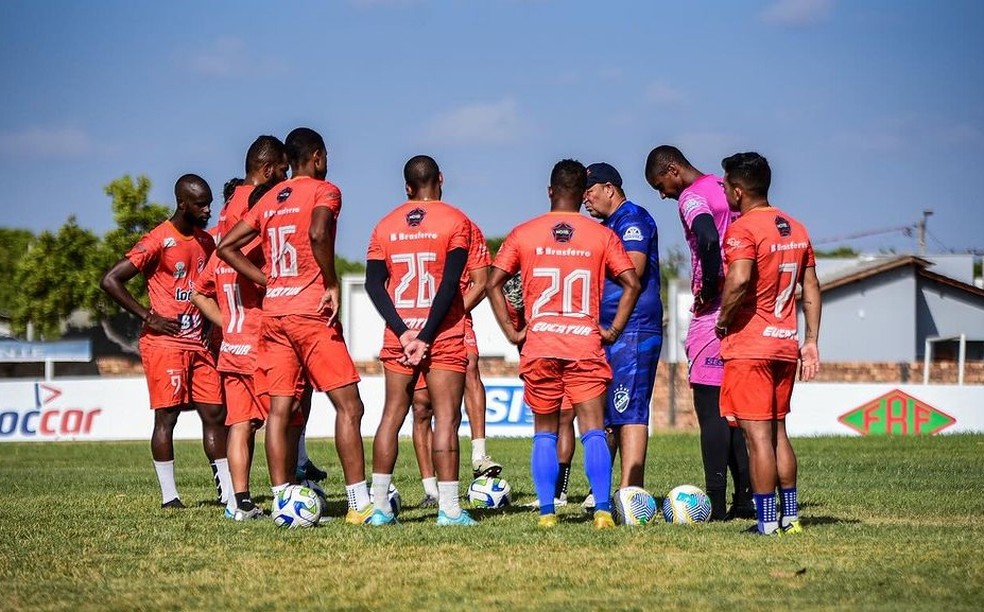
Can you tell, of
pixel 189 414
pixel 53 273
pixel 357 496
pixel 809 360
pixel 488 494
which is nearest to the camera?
pixel 809 360

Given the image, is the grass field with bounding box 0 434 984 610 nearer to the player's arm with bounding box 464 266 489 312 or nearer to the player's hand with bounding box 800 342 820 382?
the player's hand with bounding box 800 342 820 382

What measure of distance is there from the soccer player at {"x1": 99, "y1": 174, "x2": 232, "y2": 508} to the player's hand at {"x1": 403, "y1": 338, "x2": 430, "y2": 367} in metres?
2.71

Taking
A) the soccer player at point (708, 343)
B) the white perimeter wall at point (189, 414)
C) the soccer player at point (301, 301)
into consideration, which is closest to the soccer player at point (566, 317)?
the soccer player at point (708, 343)

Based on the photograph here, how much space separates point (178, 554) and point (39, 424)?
19897mm

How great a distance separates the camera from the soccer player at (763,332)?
27.2 ft

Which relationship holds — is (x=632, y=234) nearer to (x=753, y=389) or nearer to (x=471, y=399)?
(x=753, y=389)

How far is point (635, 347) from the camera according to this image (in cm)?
985

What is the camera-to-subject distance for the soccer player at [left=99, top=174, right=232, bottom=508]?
1102 cm

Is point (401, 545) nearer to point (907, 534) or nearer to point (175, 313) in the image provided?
point (907, 534)

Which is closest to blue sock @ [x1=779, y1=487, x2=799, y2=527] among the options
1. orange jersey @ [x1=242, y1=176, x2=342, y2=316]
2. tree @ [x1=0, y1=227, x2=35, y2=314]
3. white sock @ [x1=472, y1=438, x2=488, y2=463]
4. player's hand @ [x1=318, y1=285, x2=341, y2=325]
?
player's hand @ [x1=318, y1=285, x2=341, y2=325]

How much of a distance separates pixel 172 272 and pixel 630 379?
387 cm

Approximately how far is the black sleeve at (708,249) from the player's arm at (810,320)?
83 centimetres

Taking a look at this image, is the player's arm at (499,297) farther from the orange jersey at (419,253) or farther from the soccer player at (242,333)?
the soccer player at (242,333)

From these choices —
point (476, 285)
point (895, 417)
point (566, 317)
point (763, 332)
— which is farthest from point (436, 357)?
point (895, 417)
